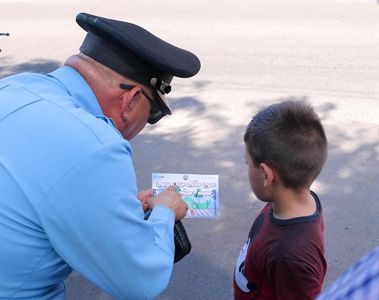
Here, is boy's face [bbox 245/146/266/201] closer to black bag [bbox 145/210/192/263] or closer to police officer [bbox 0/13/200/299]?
black bag [bbox 145/210/192/263]

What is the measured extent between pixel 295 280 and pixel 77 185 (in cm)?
89

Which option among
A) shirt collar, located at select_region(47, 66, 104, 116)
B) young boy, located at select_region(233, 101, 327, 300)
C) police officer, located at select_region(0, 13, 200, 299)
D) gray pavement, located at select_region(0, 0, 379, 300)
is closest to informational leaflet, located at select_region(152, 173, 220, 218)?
young boy, located at select_region(233, 101, 327, 300)

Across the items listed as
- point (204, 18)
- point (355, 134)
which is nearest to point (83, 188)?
point (355, 134)

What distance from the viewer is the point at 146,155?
4648 millimetres

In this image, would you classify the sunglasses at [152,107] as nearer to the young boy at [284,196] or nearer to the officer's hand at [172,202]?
the officer's hand at [172,202]

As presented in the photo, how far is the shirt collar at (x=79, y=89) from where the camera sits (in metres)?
1.58

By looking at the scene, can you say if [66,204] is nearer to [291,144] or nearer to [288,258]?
[288,258]

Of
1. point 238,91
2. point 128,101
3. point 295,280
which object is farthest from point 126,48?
point 238,91

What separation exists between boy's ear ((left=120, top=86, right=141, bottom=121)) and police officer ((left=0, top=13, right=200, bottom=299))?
0.02 metres

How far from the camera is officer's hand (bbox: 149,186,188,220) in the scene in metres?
1.76

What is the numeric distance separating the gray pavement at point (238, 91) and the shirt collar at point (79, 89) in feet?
5.98

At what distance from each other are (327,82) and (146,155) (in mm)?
2622

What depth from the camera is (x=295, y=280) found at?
1750 millimetres

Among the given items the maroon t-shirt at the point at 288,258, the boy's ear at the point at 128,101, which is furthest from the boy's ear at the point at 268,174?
the boy's ear at the point at 128,101
